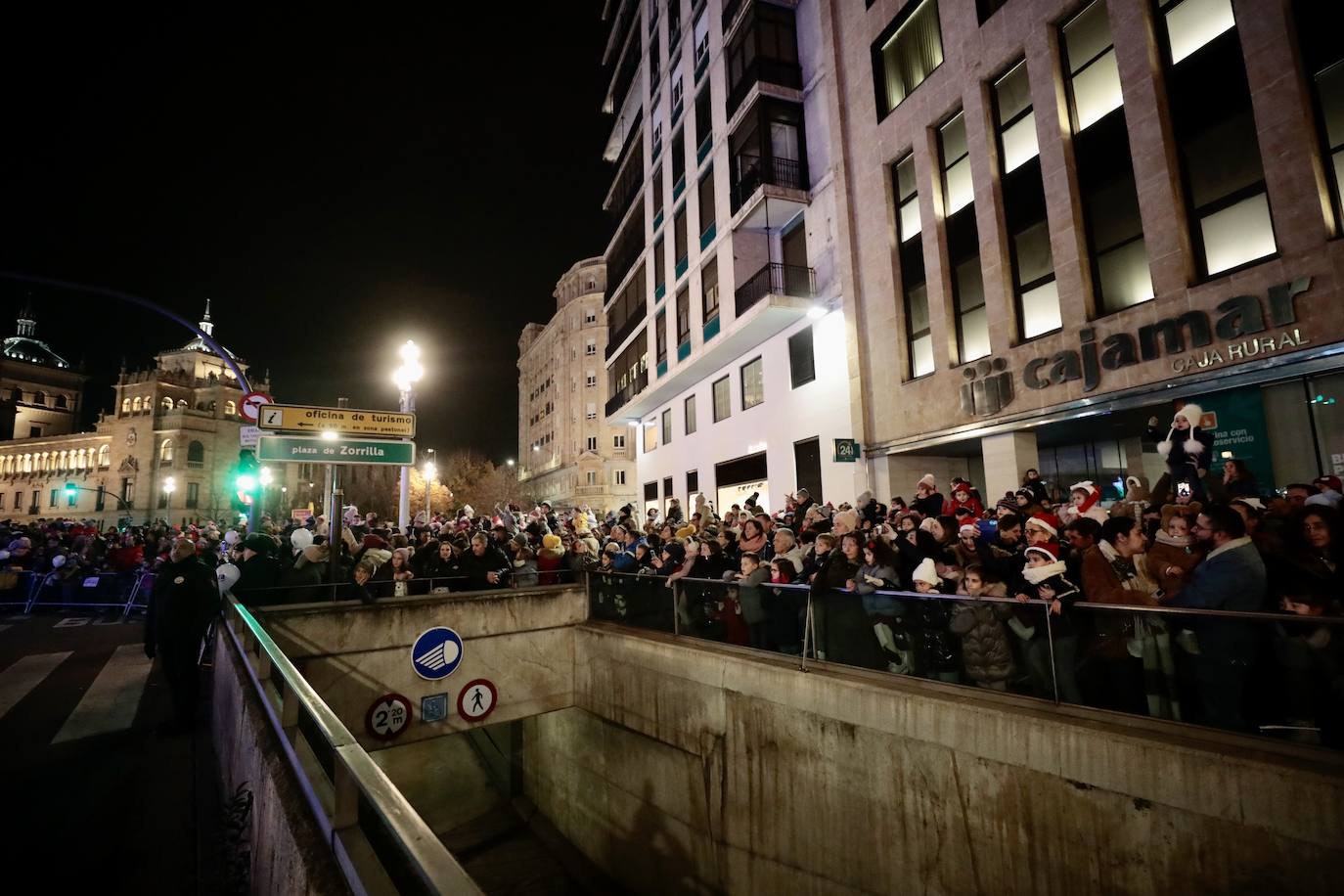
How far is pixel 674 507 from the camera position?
50.2ft

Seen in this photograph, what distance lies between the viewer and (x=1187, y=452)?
6.85m

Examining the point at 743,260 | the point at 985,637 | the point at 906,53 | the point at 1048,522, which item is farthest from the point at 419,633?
the point at 906,53

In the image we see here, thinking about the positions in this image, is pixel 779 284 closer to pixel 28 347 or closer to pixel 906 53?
pixel 906 53

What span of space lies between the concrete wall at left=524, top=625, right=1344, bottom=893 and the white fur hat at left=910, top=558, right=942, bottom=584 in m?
1.05

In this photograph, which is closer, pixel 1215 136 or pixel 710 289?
pixel 1215 136

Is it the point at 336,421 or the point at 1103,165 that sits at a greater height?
the point at 1103,165

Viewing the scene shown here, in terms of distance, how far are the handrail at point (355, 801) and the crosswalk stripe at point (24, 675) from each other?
738cm

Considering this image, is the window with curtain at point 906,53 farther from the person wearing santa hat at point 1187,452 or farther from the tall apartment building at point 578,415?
the tall apartment building at point 578,415

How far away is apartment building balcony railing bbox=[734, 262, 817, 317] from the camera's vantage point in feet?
60.2

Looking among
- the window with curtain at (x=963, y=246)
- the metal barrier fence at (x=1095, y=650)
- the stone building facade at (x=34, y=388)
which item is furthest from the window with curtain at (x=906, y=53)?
the stone building facade at (x=34, y=388)

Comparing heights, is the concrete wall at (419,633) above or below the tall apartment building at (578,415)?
below

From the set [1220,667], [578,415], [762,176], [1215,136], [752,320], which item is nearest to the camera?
[1220,667]

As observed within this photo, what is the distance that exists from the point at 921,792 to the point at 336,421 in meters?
8.74

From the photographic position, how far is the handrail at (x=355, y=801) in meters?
1.43
